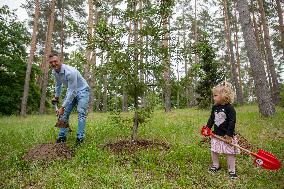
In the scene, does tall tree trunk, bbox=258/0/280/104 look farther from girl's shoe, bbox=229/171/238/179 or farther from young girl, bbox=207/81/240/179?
girl's shoe, bbox=229/171/238/179

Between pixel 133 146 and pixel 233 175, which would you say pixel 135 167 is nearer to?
pixel 133 146

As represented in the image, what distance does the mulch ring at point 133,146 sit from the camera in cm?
698

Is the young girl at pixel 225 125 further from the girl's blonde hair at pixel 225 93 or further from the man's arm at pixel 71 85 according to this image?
the man's arm at pixel 71 85

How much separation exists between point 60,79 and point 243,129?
18.0 ft

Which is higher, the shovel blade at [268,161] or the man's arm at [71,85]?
the man's arm at [71,85]

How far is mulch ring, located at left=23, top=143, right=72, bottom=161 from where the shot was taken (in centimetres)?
658

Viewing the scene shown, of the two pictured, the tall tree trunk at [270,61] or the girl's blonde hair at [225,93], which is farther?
the tall tree trunk at [270,61]

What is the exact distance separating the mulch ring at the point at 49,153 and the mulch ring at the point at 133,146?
909 millimetres

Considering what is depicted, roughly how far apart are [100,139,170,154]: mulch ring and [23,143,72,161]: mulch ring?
0.91m

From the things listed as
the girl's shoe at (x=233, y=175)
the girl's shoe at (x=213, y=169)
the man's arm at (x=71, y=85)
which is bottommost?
the girl's shoe at (x=233, y=175)

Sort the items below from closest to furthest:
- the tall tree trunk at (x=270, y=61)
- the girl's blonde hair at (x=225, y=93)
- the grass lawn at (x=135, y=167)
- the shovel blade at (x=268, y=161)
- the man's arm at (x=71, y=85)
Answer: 1. the grass lawn at (x=135, y=167)
2. the shovel blade at (x=268, y=161)
3. the girl's blonde hair at (x=225, y=93)
4. the man's arm at (x=71, y=85)
5. the tall tree trunk at (x=270, y=61)

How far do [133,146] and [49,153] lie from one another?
182 centimetres

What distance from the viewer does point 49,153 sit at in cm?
673

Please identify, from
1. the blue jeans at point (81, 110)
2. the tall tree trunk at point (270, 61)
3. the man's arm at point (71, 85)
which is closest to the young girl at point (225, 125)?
the blue jeans at point (81, 110)
